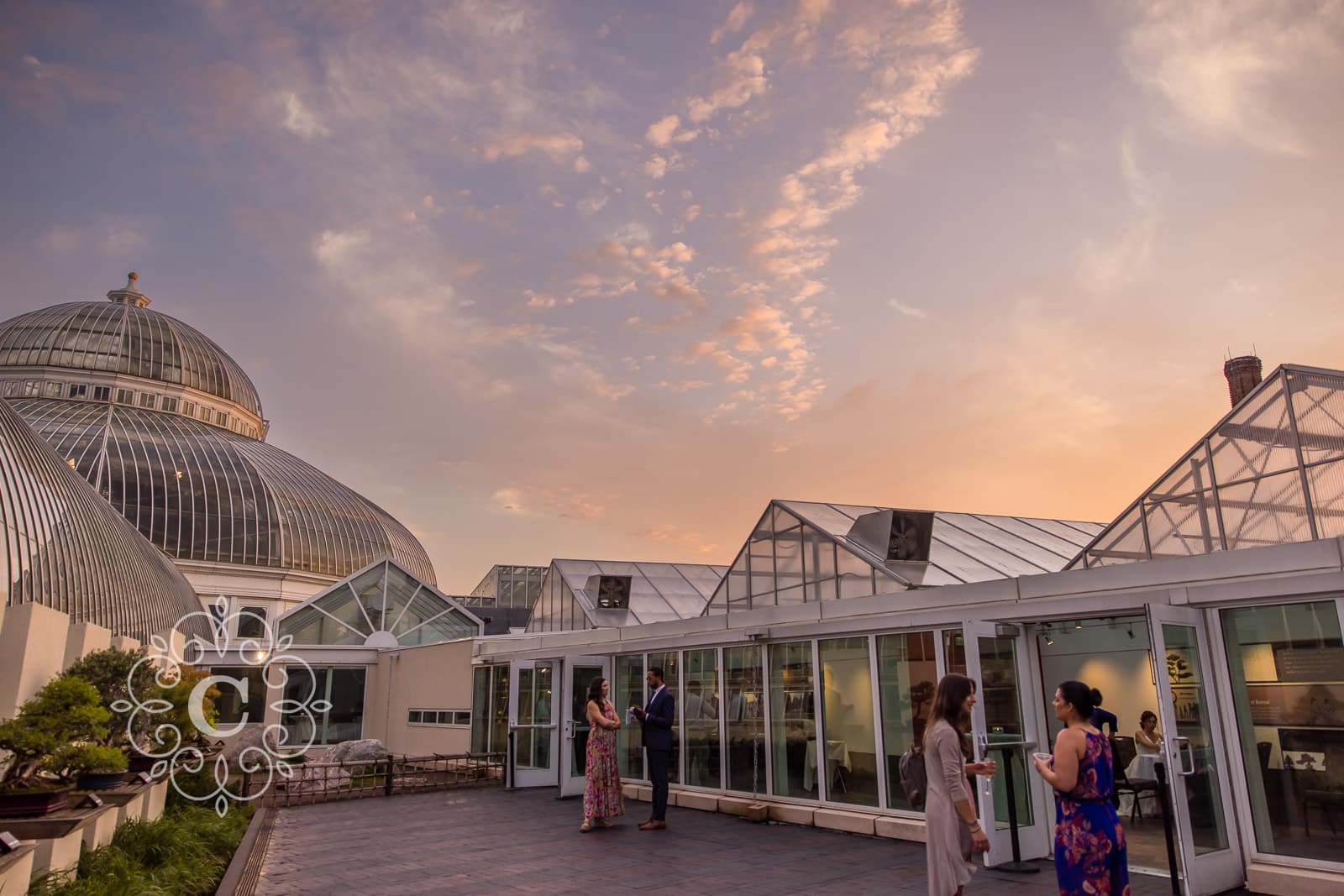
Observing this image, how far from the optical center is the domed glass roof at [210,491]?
142 ft

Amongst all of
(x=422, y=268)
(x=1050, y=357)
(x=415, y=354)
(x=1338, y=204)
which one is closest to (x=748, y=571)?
(x=1050, y=357)

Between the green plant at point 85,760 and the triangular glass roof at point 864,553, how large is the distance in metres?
10.2

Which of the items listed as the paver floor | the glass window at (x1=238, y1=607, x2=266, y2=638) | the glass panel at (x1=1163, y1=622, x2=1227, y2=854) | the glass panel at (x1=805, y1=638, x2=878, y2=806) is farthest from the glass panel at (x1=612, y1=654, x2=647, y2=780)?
the glass window at (x1=238, y1=607, x2=266, y2=638)

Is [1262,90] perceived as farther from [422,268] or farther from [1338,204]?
[422,268]

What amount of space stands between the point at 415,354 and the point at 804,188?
14007 millimetres

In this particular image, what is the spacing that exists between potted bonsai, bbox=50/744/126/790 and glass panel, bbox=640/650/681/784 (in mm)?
8200

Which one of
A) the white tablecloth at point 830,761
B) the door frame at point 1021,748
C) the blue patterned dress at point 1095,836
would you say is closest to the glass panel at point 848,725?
the white tablecloth at point 830,761

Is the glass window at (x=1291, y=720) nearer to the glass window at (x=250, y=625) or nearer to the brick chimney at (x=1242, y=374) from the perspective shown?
the brick chimney at (x=1242, y=374)

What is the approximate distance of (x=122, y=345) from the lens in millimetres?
57438

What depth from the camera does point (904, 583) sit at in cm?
1277

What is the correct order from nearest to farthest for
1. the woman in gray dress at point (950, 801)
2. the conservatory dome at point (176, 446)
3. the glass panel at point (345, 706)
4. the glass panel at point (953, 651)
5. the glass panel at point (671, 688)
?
the woman in gray dress at point (950, 801) → the glass panel at point (953, 651) → the glass panel at point (671, 688) → the glass panel at point (345, 706) → the conservatory dome at point (176, 446)

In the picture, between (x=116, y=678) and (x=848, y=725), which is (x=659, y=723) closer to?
(x=848, y=725)

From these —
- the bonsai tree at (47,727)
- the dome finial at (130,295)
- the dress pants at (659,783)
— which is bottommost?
the dress pants at (659,783)

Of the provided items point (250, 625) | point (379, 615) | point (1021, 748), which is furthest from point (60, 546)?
point (250, 625)
